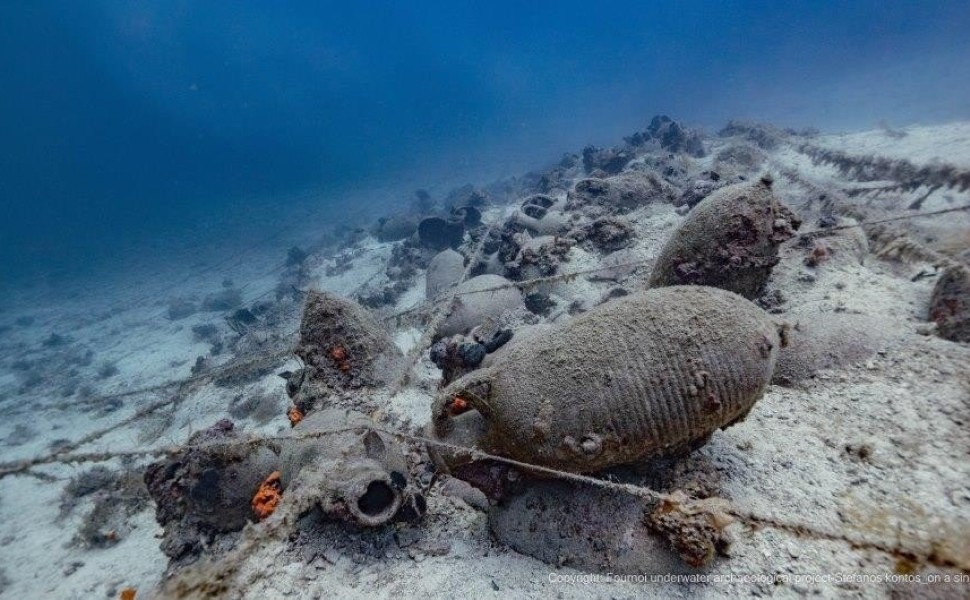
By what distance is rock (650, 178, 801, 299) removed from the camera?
3.99 m

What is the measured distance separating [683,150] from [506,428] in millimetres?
19562

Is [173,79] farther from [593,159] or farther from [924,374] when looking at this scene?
[924,374]

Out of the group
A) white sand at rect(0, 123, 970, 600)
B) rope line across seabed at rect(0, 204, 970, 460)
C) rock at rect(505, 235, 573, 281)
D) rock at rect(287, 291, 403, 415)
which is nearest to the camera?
white sand at rect(0, 123, 970, 600)

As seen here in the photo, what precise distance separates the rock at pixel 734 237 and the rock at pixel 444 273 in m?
6.17

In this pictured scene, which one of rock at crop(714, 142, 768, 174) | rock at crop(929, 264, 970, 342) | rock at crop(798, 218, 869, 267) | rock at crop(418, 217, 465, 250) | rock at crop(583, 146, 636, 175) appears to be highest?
rock at crop(583, 146, 636, 175)

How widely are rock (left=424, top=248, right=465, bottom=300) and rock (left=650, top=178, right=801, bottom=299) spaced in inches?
243

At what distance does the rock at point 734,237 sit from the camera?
13.1 ft

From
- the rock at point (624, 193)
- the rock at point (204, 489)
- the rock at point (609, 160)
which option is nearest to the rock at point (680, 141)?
the rock at point (609, 160)

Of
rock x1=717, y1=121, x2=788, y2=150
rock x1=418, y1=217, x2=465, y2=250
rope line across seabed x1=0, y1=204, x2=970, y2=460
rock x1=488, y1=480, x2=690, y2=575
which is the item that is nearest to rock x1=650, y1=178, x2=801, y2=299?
rope line across seabed x1=0, y1=204, x2=970, y2=460

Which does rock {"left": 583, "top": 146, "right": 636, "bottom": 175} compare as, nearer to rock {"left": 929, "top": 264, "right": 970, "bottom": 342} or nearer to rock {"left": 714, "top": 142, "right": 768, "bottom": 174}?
rock {"left": 714, "top": 142, "right": 768, "bottom": 174}

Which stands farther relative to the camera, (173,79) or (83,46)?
(173,79)

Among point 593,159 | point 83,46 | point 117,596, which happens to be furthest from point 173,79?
point 117,596

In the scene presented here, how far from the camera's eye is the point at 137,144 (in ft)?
393

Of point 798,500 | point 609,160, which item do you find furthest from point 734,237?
point 609,160
